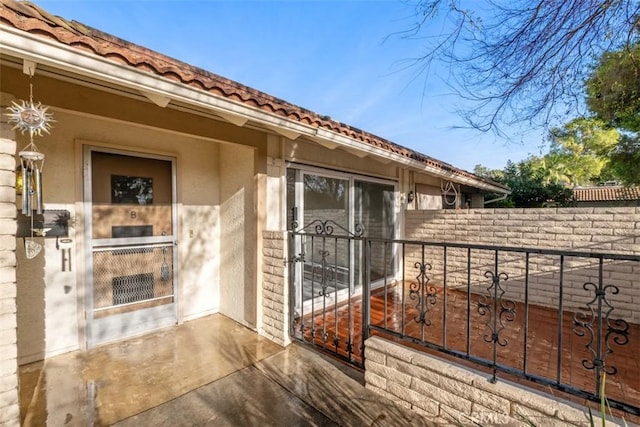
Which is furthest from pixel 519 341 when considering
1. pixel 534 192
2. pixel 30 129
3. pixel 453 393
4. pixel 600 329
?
pixel 534 192

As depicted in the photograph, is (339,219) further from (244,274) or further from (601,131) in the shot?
(601,131)

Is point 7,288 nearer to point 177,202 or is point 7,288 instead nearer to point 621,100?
point 177,202

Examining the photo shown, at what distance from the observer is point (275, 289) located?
14.1ft

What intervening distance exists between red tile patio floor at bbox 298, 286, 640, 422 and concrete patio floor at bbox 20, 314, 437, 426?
0.60 meters

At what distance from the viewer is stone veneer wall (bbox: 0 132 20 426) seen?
7.23 feet

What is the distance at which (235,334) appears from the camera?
455cm

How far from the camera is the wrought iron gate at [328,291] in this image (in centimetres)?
366

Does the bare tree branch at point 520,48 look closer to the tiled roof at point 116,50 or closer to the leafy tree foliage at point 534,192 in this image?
the tiled roof at point 116,50

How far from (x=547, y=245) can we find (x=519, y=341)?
2.83m

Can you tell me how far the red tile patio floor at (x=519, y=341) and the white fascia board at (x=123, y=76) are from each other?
2.53 meters

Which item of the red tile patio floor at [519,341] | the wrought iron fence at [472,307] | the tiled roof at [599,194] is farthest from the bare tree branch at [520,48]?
the tiled roof at [599,194]

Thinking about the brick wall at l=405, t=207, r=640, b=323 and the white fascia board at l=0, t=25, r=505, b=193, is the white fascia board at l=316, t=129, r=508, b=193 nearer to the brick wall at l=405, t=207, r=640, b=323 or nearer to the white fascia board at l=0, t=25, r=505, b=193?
the white fascia board at l=0, t=25, r=505, b=193

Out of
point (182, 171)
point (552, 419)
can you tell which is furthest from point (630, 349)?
point (182, 171)

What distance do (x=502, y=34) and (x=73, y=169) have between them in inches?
219
